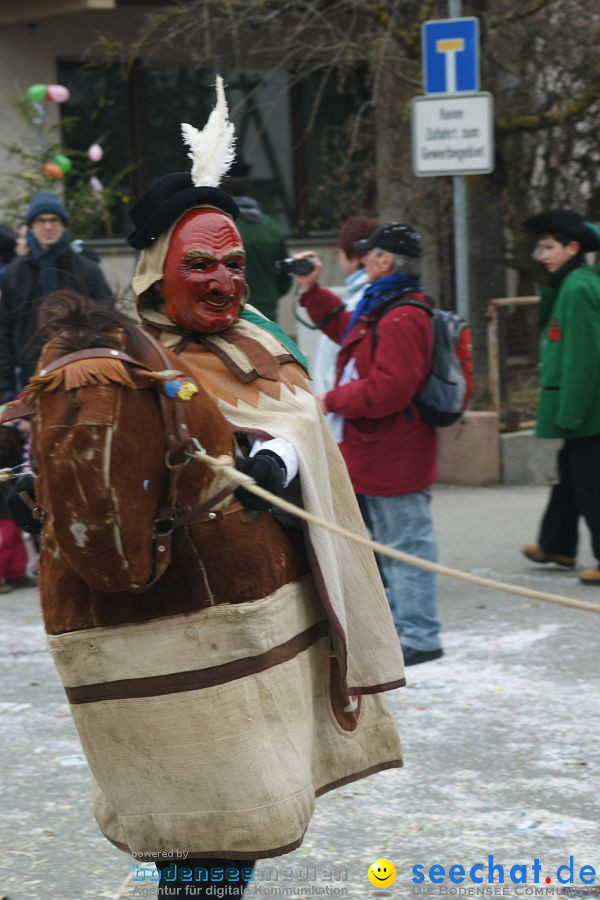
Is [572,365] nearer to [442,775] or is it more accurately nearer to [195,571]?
[442,775]

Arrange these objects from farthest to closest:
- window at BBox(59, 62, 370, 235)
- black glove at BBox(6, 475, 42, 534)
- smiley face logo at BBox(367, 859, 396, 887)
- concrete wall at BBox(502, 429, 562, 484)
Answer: window at BBox(59, 62, 370, 235) → concrete wall at BBox(502, 429, 562, 484) → smiley face logo at BBox(367, 859, 396, 887) → black glove at BBox(6, 475, 42, 534)

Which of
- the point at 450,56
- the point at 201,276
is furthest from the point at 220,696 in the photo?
the point at 450,56

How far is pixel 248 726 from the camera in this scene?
2.90m

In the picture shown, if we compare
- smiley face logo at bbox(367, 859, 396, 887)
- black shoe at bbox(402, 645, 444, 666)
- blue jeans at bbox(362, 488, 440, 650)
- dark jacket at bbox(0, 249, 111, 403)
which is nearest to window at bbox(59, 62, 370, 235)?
dark jacket at bbox(0, 249, 111, 403)

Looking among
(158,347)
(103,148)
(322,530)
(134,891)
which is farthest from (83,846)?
(103,148)

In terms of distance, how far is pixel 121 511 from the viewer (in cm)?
253

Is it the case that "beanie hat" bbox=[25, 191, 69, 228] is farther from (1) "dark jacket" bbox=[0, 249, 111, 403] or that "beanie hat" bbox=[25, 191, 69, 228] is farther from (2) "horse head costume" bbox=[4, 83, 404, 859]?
(2) "horse head costume" bbox=[4, 83, 404, 859]

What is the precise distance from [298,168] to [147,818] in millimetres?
13200

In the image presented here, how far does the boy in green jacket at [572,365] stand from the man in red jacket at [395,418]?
4.72ft

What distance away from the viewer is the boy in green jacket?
7.23m

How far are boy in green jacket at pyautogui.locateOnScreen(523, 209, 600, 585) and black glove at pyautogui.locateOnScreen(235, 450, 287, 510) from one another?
456 centimetres

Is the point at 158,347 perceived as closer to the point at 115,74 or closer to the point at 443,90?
the point at 443,90

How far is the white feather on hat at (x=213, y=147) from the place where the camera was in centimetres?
330

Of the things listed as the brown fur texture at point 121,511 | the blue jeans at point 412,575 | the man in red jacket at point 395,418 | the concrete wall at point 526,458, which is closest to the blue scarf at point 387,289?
the man in red jacket at point 395,418
